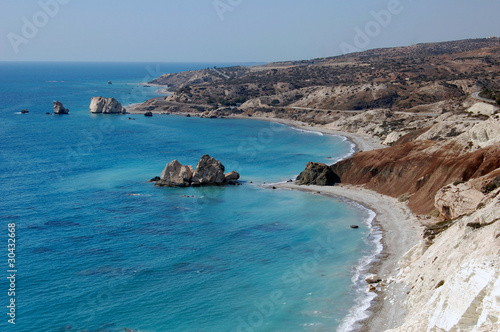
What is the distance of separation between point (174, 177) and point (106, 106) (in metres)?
108

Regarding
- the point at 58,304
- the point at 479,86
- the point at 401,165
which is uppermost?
the point at 479,86

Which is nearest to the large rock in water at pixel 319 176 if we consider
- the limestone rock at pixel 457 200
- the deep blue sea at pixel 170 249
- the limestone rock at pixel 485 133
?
the deep blue sea at pixel 170 249

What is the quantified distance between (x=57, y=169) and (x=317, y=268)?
5813 centimetres

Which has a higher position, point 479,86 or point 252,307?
point 479,86

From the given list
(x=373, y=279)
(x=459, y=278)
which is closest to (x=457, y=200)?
(x=373, y=279)

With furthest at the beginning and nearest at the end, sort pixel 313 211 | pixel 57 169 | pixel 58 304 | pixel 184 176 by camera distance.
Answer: pixel 57 169 → pixel 184 176 → pixel 313 211 → pixel 58 304

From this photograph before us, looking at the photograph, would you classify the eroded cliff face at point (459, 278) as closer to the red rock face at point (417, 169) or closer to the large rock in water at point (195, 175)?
the red rock face at point (417, 169)

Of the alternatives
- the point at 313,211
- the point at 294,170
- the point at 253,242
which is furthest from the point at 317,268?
the point at 294,170

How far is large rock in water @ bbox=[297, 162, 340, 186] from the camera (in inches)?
2936

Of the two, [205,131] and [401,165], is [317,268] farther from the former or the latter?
[205,131]

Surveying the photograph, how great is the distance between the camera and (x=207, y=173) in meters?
76.2

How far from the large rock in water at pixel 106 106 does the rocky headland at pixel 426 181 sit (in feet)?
123

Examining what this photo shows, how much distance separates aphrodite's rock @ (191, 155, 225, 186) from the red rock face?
18.8 meters

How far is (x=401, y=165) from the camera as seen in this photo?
67938 mm
